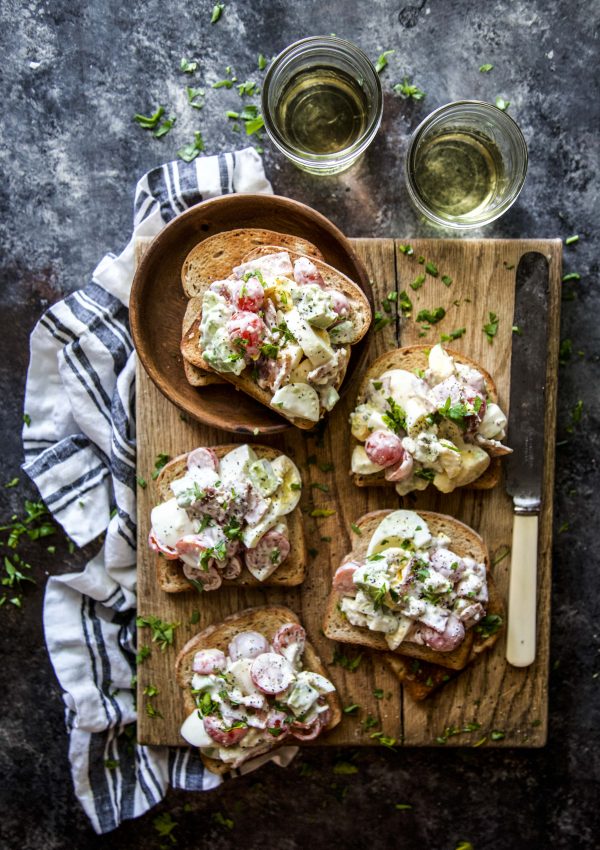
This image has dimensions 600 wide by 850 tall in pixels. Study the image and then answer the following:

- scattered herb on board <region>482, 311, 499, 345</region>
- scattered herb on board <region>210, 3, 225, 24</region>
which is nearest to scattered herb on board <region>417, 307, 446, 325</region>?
scattered herb on board <region>482, 311, 499, 345</region>

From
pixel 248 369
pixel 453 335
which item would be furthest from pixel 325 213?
pixel 248 369

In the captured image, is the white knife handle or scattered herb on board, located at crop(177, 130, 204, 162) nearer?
the white knife handle

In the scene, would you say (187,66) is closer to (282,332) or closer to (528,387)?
(282,332)

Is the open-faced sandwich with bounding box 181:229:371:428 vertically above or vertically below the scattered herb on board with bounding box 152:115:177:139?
below

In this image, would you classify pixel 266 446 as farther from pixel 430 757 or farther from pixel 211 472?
pixel 430 757

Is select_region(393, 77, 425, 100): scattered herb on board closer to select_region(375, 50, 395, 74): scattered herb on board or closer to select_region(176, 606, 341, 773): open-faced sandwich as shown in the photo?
select_region(375, 50, 395, 74): scattered herb on board
